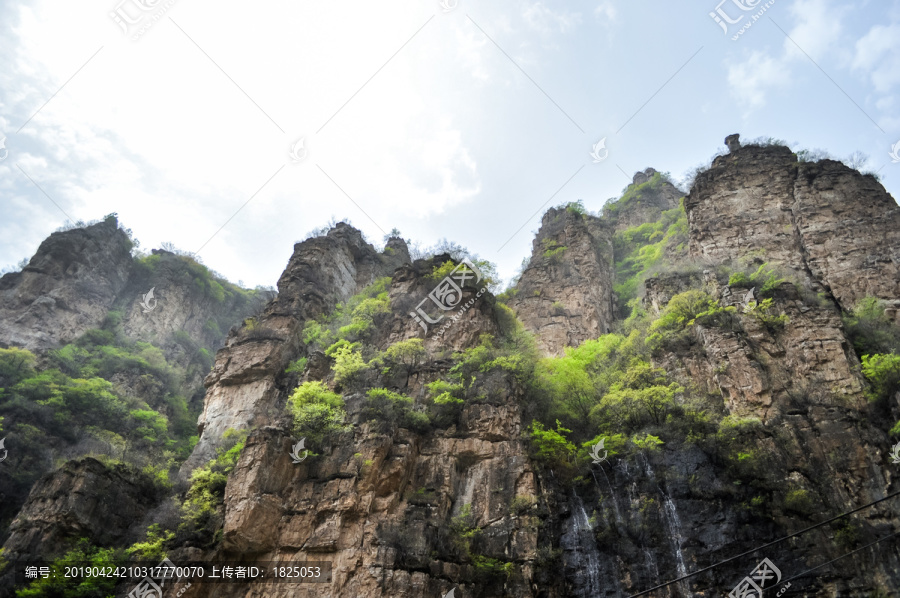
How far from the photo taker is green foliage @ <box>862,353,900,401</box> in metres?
20.1

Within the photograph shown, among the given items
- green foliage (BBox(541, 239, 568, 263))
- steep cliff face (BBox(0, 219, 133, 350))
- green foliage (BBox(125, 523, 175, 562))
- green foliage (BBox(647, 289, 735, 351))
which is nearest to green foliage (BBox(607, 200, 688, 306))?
green foliage (BBox(541, 239, 568, 263))

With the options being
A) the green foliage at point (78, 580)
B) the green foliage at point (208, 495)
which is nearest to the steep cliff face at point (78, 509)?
the green foliage at point (78, 580)

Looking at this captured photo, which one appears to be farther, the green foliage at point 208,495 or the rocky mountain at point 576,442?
the green foliage at point 208,495

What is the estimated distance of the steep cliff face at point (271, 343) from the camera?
94.4 feet

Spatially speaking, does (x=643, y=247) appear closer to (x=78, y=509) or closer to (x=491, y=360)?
(x=491, y=360)

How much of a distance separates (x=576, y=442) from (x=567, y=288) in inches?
646

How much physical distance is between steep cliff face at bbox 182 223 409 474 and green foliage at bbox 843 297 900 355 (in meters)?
25.5

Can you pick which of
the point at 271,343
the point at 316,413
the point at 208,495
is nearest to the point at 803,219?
the point at 316,413

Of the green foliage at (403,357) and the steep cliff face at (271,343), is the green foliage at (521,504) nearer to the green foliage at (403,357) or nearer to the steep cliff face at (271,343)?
the green foliage at (403,357)

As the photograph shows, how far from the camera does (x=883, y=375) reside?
20.4 meters

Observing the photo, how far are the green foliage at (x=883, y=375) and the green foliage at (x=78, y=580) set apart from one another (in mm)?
26885

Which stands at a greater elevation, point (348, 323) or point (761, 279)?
point (348, 323)

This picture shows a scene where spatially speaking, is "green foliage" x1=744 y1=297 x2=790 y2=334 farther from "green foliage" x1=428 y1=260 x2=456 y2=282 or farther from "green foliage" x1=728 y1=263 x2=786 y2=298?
"green foliage" x1=428 y1=260 x2=456 y2=282

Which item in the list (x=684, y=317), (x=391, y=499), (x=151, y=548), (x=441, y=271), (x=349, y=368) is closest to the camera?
(x=151, y=548)
